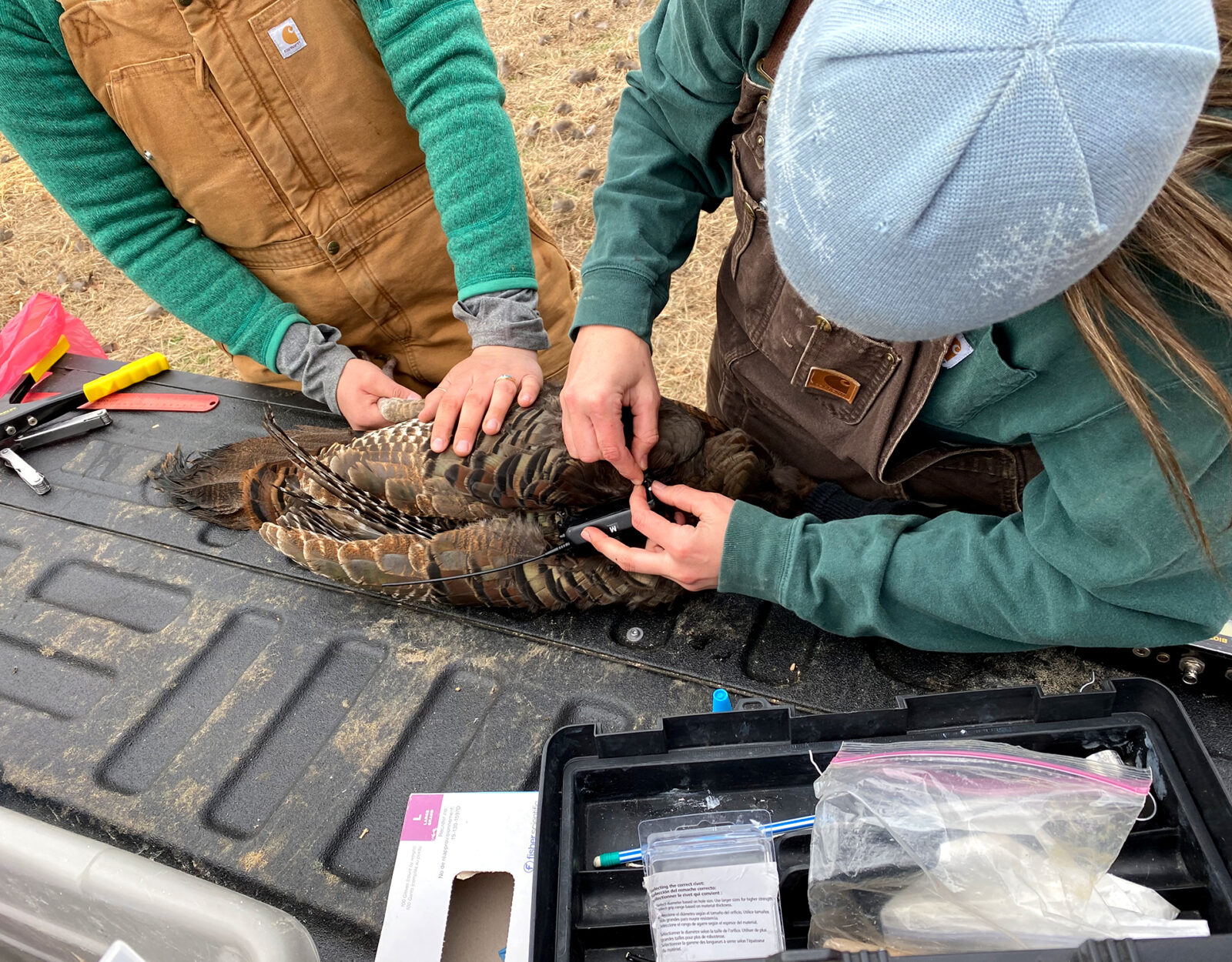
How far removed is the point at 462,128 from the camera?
1.79 m

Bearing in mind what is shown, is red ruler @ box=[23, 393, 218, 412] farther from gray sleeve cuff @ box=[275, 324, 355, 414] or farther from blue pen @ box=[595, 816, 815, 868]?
blue pen @ box=[595, 816, 815, 868]

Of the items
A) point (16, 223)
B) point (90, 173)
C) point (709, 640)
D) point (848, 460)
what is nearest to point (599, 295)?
point (848, 460)

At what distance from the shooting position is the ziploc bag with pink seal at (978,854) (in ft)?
2.95

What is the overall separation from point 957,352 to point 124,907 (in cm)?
125

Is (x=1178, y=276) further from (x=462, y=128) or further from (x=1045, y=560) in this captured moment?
(x=462, y=128)

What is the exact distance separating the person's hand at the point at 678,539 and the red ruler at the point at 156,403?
1389mm

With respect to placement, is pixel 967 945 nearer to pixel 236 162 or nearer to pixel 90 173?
pixel 236 162

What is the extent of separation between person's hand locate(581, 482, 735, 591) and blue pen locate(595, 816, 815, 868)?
43 cm

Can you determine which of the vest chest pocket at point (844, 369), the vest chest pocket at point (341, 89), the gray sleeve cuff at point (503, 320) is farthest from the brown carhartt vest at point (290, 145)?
the vest chest pocket at point (844, 369)

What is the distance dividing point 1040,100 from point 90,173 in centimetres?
193

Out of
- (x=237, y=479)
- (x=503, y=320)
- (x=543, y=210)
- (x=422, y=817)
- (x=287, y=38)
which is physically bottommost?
(x=543, y=210)

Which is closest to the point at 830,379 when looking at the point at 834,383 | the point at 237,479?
the point at 834,383

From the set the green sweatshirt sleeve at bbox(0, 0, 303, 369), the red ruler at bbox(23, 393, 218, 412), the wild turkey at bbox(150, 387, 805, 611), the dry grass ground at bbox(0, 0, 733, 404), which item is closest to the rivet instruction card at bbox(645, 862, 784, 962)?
the wild turkey at bbox(150, 387, 805, 611)

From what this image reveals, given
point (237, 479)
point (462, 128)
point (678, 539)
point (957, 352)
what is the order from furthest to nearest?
point (237, 479)
point (462, 128)
point (678, 539)
point (957, 352)
